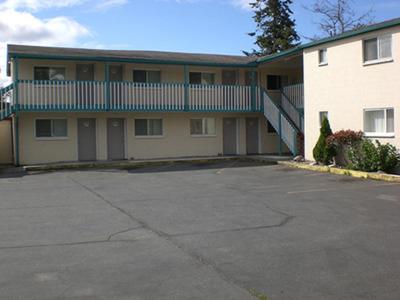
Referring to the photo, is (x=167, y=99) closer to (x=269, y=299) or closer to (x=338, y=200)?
(x=338, y=200)

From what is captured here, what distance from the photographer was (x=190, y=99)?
23.3 metres

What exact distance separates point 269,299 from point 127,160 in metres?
18.1

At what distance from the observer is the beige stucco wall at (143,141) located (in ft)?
70.7

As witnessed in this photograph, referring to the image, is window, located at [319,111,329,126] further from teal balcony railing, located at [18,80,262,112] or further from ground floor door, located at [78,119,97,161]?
ground floor door, located at [78,119,97,161]

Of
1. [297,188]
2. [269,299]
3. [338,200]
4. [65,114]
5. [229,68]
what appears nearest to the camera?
[269,299]

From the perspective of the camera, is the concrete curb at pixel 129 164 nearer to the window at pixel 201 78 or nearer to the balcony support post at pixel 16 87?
the balcony support post at pixel 16 87

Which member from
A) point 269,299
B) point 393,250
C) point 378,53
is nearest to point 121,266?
point 269,299

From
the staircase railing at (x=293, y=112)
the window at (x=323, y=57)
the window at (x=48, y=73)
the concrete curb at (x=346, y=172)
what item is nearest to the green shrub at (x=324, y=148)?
the concrete curb at (x=346, y=172)

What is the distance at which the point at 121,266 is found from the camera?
6324mm

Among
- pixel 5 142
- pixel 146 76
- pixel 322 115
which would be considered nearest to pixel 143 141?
pixel 146 76

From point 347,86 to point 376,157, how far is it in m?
3.22

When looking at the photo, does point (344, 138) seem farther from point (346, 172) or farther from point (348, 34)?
point (348, 34)

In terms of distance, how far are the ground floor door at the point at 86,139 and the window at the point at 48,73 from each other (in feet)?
7.06

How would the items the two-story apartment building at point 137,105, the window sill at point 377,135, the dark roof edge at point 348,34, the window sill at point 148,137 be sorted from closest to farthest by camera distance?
the dark roof edge at point 348,34 → the window sill at point 377,135 → the two-story apartment building at point 137,105 → the window sill at point 148,137
